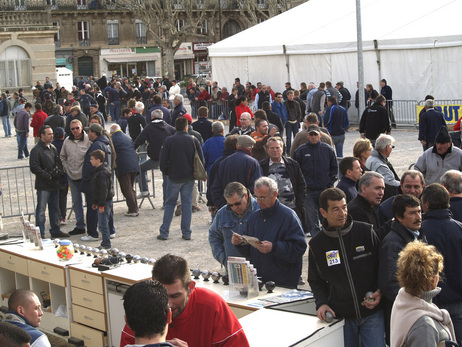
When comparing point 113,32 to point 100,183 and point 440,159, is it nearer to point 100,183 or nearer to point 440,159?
point 100,183

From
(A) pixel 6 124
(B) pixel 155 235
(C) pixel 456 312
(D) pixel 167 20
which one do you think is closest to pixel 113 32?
(D) pixel 167 20

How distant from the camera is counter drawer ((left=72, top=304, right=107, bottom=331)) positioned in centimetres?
761

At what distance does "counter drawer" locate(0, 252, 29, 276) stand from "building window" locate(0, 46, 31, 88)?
119 ft

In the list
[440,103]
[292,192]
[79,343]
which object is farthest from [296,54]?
[79,343]

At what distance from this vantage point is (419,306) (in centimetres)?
446

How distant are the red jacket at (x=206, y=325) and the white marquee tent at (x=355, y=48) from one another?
20292 millimetres

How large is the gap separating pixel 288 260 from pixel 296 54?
2181 cm

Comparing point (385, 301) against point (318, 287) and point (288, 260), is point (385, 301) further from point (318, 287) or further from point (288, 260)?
point (288, 260)

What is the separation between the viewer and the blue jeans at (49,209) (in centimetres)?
1198

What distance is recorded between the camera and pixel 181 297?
436cm

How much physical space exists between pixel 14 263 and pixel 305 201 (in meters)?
3.95

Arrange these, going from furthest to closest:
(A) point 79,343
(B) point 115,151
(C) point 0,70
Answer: (C) point 0,70 < (B) point 115,151 < (A) point 79,343

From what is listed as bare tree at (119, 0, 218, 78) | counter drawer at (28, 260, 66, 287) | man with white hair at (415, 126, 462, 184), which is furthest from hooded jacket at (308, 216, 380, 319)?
bare tree at (119, 0, 218, 78)

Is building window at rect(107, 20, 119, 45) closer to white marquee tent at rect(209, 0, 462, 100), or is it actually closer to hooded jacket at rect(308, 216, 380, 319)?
white marquee tent at rect(209, 0, 462, 100)
